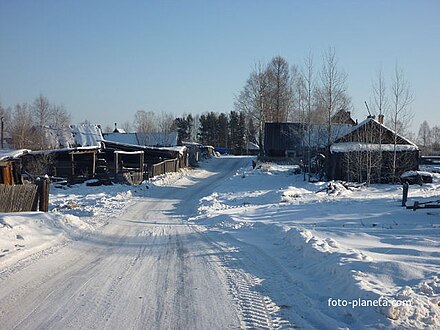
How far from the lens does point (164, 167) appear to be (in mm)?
43688

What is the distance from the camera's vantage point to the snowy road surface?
18.4ft

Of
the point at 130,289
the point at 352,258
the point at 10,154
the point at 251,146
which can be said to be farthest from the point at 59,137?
the point at 251,146

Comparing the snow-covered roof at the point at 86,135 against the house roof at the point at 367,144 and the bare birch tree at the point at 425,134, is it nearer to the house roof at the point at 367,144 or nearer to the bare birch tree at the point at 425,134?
the house roof at the point at 367,144

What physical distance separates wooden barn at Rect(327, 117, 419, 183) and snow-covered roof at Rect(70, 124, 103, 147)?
82.2 ft

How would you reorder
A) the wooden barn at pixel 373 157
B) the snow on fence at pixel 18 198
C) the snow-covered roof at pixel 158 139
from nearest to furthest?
the snow on fence at pixel 18 198
the wooden barn at pixel 373 157
the snow-covered roof at pixel 158 139

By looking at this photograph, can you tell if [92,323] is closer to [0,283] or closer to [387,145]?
[0,283]

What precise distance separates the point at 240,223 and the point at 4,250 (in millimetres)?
7995

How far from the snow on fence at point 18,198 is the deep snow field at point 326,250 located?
7.25 feet

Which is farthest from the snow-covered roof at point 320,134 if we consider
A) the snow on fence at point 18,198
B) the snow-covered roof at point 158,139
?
the snow-covered roof at point 158,139

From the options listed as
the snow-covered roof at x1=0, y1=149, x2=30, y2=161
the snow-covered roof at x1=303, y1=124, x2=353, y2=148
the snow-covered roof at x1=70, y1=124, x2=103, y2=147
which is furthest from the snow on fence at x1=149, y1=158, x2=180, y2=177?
the snow-covered roof at x1=303, y1=124, x2=353, y2=148

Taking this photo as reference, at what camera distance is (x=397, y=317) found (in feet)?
17.0

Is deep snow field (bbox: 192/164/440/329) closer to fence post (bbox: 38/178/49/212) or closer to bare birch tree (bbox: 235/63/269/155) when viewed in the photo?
fence post (bbox: 38/178/49/212)

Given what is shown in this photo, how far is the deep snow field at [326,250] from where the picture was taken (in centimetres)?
565

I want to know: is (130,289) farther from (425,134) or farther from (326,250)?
(425,134)
